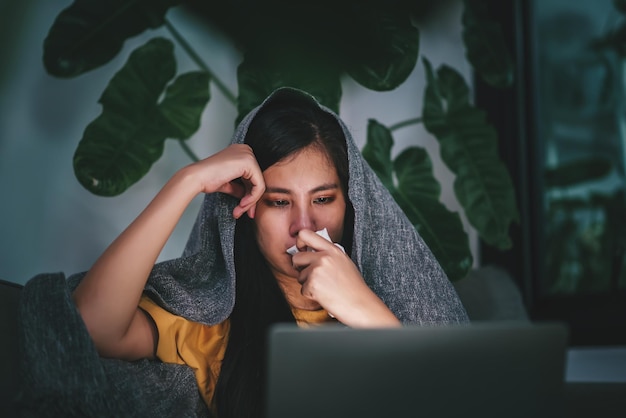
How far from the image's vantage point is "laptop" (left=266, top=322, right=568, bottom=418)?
0.62 m

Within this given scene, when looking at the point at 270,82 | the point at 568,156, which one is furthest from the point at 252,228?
the point at 568,156

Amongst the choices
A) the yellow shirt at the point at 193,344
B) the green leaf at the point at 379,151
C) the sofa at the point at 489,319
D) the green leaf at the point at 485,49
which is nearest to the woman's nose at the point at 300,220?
the yellow shirt at the point at 193,344

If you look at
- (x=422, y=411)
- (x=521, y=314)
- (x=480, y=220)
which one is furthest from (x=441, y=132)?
(x=422, y=411)

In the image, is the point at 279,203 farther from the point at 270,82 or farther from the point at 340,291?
the point at 270,82

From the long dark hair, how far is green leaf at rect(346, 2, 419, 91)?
619 millimetres

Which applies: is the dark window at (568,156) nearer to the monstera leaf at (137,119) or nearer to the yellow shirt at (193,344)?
the monstera leaf at (137,119)

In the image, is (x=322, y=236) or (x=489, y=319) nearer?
(x=322, y=236)

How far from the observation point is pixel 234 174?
1265 mm

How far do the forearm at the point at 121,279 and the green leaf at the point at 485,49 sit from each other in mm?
1549

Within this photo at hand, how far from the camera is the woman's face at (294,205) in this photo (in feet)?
4.56

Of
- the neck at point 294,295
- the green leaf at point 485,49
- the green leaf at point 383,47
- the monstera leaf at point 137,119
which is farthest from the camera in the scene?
the green leaf at point 485,49

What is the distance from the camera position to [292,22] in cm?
220

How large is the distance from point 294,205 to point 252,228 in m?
0.15

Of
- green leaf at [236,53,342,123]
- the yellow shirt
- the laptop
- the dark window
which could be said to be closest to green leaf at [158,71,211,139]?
green leaf at [236,53,342,123]
